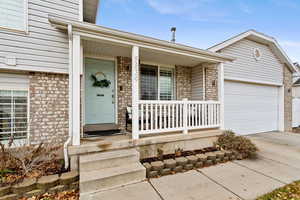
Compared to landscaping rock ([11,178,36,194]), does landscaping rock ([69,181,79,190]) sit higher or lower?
lower

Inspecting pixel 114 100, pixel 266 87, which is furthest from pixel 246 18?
pixel 114 100

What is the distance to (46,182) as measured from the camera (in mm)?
2457

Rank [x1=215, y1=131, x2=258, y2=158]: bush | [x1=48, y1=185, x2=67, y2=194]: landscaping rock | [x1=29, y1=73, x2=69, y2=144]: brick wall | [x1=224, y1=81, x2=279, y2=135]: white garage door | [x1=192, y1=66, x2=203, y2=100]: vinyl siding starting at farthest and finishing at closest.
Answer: [x1=224, y1=81, x2=279, y2=135]: white garage door
[x1=192, y1=66, x2=203, y2=100]: vinyl siding
[x1=215, y1=131, x2=258, y2=158]: bush
[x1=29, y1=73, x2=69, y2=144]: brick wall
[x1=48, y1=185, x2=67, y2=194]: landscaping rock

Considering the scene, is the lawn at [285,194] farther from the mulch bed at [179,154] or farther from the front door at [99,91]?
the front door at [99,91]

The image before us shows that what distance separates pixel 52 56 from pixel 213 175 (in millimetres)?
4759

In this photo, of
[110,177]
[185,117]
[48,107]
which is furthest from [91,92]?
[185,117]

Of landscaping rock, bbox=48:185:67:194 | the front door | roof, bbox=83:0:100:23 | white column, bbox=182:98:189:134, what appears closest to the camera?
landscaping rock, bbox=48:185:67:194

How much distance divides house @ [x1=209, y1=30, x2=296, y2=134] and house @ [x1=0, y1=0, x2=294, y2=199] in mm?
1165

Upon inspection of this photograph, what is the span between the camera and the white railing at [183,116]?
3.98 metres

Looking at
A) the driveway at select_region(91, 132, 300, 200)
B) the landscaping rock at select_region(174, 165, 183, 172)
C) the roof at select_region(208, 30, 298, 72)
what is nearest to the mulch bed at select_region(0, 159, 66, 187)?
the driveway at select_region(91, 132, 300, 200)

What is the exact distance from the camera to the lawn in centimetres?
236

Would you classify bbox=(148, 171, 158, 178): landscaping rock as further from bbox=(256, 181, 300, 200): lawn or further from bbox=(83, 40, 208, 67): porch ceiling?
bbox=(83, 40, 208, 67): porch ceiling

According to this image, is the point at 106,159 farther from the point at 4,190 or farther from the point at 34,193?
the point at 4,190

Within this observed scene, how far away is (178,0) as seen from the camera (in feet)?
22.9
